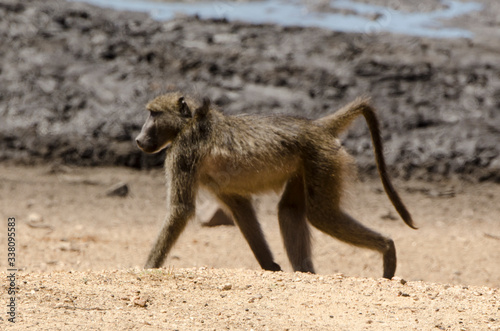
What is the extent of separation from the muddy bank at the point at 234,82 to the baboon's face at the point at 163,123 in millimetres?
4527

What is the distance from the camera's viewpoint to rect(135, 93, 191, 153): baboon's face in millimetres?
6590

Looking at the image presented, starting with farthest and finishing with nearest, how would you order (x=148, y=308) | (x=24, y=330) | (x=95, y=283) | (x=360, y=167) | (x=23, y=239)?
(x=360, y=167) → (x=23, y=239) → (x=95, y=283) → (x=148, y=308) → (x=24, y=330)

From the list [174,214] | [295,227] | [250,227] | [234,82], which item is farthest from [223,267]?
[234,82]

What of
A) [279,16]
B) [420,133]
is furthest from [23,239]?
[279,16]

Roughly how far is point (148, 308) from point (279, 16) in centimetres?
1021

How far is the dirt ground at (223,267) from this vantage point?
430 cm

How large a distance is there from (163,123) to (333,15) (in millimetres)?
8146

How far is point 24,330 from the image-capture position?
12.3 feet

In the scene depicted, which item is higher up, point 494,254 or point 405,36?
point 405,36

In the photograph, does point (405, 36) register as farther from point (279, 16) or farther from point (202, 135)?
point (202, 135)

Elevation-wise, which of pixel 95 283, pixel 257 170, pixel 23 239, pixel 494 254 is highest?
pixel 257 170

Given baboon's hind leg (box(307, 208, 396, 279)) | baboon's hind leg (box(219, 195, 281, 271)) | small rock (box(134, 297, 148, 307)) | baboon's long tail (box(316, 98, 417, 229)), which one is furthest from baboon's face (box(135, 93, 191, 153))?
small rock (box(134, 297, 148, 307))

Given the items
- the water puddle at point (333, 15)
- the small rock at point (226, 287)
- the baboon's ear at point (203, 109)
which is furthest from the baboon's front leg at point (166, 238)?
the water puddle at point (333, 15)

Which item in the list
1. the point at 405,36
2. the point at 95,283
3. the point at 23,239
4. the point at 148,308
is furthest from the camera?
the point at 405,36
